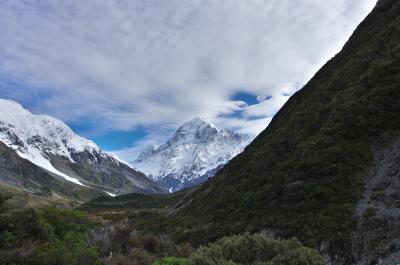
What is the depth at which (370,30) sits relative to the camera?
50.5 metres

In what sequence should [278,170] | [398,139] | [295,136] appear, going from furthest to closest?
[295,136] → [278,170] → [398,139]

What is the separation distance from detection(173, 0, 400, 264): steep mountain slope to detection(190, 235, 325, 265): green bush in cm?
681

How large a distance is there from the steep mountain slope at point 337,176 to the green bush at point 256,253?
681cm

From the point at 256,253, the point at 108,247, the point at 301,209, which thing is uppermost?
the point at 301,209

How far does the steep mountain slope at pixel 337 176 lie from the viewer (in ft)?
67.1

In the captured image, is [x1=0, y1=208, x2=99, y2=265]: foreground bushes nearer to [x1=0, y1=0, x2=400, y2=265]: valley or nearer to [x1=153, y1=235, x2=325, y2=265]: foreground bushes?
[x1=0, y1=0, x2=400, y2=265]: valley

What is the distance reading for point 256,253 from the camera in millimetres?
12555

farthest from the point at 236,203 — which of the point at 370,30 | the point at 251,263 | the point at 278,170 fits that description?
the point at 370,30

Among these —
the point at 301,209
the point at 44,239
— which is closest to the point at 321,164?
the point at 301,209

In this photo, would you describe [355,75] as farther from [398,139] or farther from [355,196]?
[355,196]

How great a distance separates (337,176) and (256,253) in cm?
1546

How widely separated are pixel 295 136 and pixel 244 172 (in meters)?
6.65

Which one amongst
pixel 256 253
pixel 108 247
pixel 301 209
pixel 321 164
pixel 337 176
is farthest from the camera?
pixel 321 164

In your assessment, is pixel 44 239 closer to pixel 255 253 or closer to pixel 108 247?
pixel 108 247
